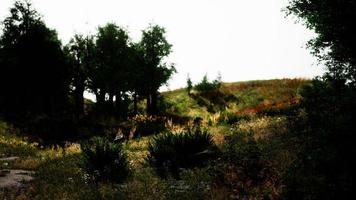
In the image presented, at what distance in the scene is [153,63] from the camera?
143 ft

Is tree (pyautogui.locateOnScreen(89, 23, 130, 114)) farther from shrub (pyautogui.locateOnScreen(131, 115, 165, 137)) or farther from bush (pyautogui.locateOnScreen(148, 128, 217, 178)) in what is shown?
bush (pyautogui.locateOnScreen(148, 128, 217, 178))

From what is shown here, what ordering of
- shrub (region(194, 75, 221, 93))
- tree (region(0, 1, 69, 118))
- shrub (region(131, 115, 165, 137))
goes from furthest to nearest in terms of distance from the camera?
shrub (region(194, 75, 221, 93))
tree (region(0, 1, 69, 118))
shrub (region(131, 115, 165, 137))

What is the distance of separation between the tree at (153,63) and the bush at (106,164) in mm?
29718

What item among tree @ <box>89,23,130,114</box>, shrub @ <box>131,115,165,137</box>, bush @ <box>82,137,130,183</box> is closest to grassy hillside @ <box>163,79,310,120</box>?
tree @ <box>89,23,130,114</box>

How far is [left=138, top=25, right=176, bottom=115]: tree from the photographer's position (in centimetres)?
4275

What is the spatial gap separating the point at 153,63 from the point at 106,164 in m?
31.9

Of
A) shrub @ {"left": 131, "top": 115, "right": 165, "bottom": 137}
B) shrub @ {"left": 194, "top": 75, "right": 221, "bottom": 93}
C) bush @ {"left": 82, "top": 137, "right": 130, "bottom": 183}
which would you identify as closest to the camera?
bush @ {"left": 82, "top": 137, "right": 130, "bottom": 183}

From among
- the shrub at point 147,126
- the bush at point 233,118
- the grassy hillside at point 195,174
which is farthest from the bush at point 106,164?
A: the shrub at point 147,126

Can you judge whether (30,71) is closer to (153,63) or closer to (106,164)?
(153,63)

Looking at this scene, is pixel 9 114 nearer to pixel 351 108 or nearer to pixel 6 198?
pixel 6 198

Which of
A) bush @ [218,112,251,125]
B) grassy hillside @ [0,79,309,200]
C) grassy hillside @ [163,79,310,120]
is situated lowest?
grassy hillside @ [0,79,309,200]

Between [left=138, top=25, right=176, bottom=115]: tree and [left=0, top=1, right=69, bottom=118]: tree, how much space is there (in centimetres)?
884

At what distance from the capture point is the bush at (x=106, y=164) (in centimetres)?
1167

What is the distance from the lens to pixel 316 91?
26.2 ft
